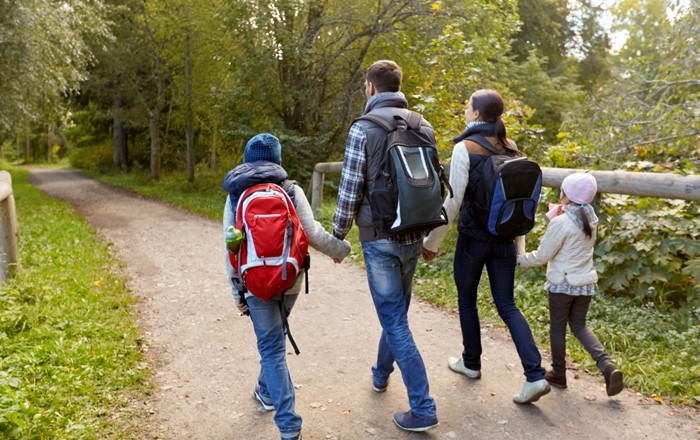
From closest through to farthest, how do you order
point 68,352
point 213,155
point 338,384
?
point 338,384, point 68,352, point 213,155

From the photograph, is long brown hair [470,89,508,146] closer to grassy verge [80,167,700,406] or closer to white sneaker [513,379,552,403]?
white sneaker [513,379,552,403]

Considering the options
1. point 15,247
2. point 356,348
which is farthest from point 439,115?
point 15,247

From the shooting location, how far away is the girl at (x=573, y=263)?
390 cm

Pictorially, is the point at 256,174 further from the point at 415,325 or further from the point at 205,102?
the point at 205,102

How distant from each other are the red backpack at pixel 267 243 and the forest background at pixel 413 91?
2858 mm

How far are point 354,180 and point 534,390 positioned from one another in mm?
1863

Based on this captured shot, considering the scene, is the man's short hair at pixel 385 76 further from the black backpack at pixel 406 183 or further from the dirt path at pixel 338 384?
the dirt path at pixel 338 384

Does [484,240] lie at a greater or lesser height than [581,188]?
lesser

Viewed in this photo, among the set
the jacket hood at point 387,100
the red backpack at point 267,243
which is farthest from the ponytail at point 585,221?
the red backpack at point 267,243

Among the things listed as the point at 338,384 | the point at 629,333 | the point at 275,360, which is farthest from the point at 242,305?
the point at 629,333

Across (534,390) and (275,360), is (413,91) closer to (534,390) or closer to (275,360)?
(534,390)

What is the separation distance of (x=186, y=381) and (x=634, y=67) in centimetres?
828

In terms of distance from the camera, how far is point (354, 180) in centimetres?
342

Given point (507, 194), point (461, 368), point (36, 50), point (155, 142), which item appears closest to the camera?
point (507, 194)
